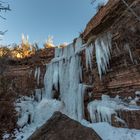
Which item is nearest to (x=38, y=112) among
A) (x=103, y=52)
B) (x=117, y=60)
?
(x=103, y=52)

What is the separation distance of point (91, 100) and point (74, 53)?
359 cm

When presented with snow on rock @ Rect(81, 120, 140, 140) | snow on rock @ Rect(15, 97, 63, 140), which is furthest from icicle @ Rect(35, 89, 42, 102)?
snow on rock @ Rect(81, 120, 140, 140)

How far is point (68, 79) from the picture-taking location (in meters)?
12.7

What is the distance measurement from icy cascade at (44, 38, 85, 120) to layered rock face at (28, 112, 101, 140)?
10.3ft

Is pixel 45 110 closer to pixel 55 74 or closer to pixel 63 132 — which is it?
pixel 55 74

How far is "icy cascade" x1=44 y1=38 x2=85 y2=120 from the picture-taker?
11.1 meters

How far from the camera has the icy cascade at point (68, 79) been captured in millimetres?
11148

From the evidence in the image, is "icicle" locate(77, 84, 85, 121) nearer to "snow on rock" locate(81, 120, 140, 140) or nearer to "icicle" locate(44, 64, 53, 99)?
"snow on rock" locate(81, 120, 140, 140)

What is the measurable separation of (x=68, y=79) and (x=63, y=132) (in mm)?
5712

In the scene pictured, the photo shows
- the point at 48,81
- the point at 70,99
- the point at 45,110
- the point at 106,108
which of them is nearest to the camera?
the point at 106,108

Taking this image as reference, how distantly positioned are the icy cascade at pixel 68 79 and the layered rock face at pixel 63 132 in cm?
313

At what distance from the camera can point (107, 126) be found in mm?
8227

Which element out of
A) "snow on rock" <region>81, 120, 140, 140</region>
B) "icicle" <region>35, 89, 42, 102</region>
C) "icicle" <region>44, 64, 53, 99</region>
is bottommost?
"snow on rock" <region>81, 120, 140, 140</region>

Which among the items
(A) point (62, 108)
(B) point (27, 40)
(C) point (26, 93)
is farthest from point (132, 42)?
(B) point (27, 40)
